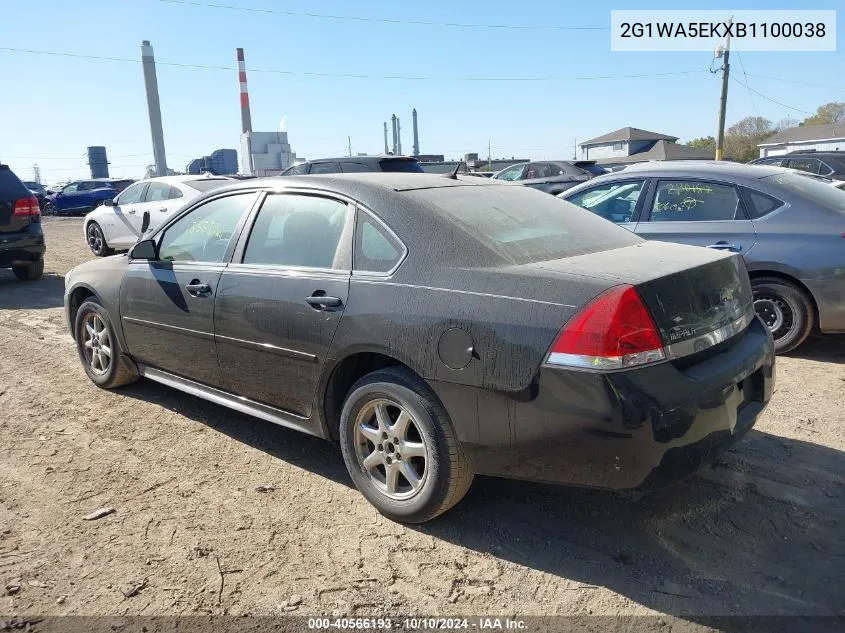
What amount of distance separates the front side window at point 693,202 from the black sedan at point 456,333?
241cm

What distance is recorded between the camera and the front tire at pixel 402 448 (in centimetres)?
285

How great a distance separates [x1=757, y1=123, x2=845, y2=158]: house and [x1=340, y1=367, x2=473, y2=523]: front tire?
5506 centimetres

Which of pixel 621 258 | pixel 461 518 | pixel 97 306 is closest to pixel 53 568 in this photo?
pixel 461 518

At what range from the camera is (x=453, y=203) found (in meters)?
3.35

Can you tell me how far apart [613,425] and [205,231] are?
277 centimetres

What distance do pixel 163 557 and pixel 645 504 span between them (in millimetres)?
2195

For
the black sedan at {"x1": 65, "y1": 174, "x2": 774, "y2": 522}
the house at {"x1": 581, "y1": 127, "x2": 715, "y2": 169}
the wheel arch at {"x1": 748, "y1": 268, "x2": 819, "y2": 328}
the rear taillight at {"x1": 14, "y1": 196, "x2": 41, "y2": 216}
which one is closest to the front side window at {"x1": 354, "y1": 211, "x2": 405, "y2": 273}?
the black sedan at {"x1": 65, "y1": 174, "x2": 774, "y2": 522}

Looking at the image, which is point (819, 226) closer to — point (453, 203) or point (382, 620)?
point (453, 203)

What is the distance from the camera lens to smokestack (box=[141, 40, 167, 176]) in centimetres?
6075

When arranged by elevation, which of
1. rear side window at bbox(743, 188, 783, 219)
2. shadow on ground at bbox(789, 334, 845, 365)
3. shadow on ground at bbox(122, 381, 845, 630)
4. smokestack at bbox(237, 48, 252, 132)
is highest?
smokestack at bbox(237, 48, 252, 132)

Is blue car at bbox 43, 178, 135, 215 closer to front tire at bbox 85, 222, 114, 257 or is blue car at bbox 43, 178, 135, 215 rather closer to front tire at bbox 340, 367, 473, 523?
front tire at bbox 85, 222, 114, 257

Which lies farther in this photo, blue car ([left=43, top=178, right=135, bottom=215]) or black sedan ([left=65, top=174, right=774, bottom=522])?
blue car ([left=43, top=178, right=135, bottom=215])

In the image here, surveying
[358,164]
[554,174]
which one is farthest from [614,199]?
[554,174]

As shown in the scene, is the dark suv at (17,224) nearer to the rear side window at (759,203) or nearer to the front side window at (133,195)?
the front side window at (133,195)
